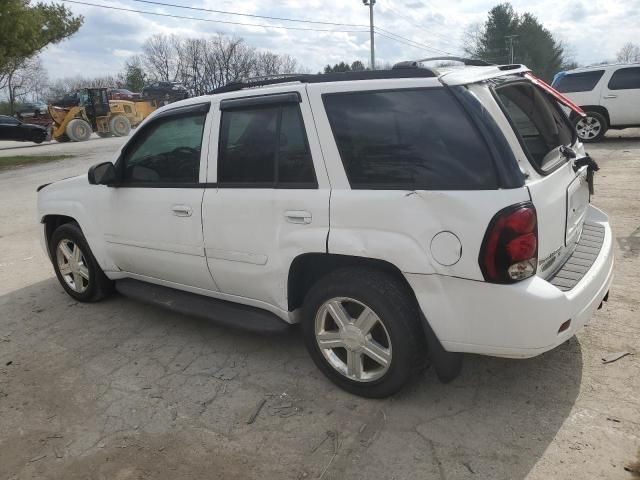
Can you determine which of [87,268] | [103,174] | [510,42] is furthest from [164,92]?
[510,42]

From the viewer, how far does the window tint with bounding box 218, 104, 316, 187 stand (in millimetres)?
3059

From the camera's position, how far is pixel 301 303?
3266 mm

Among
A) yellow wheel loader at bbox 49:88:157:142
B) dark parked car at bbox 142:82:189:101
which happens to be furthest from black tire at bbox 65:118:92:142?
dark parked car at bbox 142:82:189:101

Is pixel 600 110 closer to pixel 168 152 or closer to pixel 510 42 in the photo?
pixel 168 152

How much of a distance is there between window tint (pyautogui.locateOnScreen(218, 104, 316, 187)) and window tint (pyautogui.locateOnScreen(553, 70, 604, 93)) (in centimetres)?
1232

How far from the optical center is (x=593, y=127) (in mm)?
13328

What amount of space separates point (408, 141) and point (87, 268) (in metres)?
3.25

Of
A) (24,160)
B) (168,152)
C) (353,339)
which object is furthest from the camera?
(24,160)

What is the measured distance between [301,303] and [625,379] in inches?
76.2

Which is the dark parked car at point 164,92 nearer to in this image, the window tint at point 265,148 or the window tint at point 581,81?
the window tint at point 581,81

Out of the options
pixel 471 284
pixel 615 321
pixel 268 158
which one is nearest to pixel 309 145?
pixel 268 158

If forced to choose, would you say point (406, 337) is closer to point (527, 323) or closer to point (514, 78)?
point (527, 323)

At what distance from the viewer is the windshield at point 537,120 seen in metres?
2.79

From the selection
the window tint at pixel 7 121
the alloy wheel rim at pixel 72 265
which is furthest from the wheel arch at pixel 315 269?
the window tint at pixel 7 121
